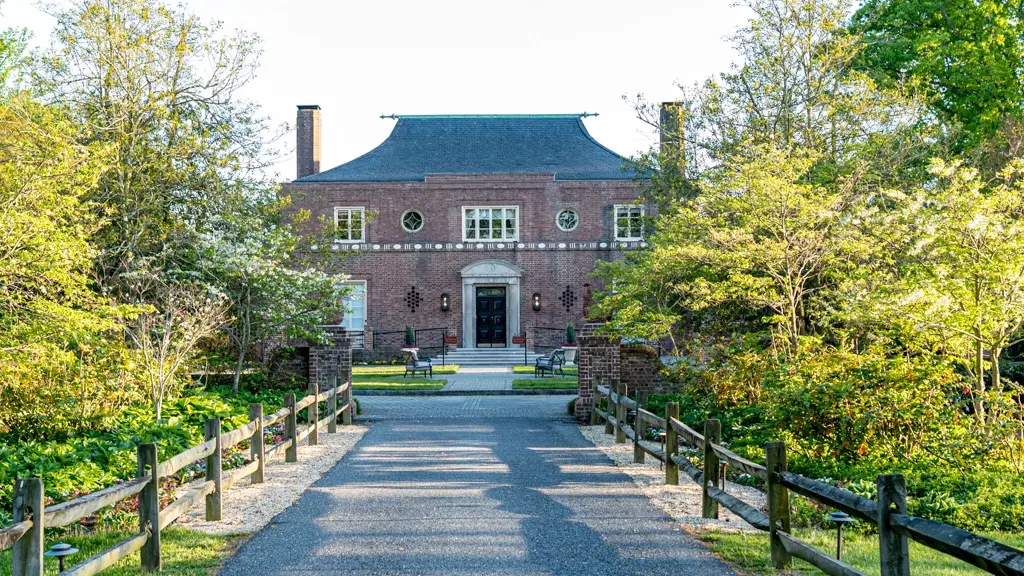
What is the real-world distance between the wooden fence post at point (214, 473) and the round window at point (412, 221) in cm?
2923

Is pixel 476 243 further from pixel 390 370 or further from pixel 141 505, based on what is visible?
pixel 141 505

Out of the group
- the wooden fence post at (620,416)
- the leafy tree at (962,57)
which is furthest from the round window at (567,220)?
the wooden fence post at (620,416)

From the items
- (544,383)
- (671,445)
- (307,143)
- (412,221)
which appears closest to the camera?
(671,445)

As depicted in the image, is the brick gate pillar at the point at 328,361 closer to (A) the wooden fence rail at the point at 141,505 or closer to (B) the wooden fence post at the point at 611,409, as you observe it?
(B) the wooden fence post at the point at 611,409

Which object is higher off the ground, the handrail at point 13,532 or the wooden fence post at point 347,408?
the handrail at point 13,532

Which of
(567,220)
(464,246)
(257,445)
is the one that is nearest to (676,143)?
(257,445)

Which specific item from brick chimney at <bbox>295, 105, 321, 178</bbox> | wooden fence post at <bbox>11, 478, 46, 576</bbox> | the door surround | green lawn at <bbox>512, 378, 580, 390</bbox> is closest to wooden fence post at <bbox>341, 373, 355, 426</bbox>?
green lawn at <bbox>512, 378, 580, 390</bbox>

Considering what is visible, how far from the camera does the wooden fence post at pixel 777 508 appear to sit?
6.45 m

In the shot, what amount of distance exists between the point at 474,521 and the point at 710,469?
2.18 m

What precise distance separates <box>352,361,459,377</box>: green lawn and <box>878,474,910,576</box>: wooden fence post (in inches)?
963

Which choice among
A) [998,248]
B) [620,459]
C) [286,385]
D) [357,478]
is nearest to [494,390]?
[286,385]

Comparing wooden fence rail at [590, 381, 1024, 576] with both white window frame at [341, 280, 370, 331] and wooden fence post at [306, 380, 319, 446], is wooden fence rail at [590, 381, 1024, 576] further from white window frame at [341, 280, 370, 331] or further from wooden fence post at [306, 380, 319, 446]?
white window frame at [341, 280, 370, 331]

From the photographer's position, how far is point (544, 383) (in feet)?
80.3

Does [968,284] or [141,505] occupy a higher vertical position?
[968,284]
